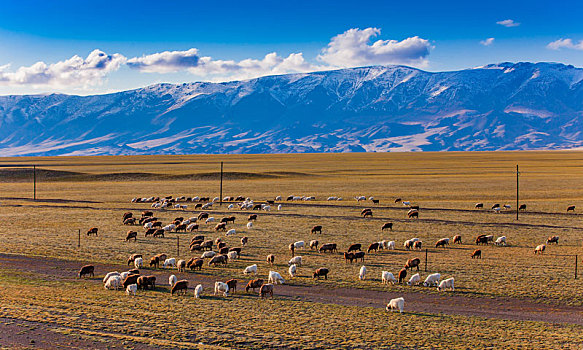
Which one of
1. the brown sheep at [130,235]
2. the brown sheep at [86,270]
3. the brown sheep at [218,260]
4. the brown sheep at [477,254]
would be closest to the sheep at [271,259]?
the brown sheep at [218,260]

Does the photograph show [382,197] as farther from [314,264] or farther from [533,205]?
[314,264]

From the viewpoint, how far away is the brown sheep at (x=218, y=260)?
28.5 m

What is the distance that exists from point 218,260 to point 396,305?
11.9m

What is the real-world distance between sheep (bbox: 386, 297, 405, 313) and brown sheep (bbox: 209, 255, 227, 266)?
11.4m

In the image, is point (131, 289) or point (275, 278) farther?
point (275, 278)

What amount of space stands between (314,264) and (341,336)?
468 inches

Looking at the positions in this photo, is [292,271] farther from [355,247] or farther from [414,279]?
[355,247]

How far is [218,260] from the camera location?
28.7 metres

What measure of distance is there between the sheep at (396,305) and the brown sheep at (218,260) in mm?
11417

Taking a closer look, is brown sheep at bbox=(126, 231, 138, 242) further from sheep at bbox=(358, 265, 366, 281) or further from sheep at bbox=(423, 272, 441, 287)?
sheep at bbox=(423, 272, 441, 287)

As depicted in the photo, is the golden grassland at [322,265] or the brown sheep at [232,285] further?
the brown sheep at [232,285]

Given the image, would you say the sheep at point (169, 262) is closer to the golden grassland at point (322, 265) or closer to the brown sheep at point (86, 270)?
the golden grassland at point (322, 265)

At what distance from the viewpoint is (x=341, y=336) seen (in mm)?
16891

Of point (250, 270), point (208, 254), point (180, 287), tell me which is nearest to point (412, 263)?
point (250, 270)
